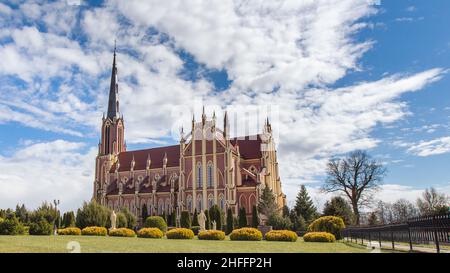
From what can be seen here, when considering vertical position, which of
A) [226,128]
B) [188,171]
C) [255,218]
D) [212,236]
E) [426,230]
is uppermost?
[226,128]

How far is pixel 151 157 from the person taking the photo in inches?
2793

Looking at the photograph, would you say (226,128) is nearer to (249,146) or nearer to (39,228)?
(249,146)

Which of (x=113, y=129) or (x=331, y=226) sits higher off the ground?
(x=113, y=129)

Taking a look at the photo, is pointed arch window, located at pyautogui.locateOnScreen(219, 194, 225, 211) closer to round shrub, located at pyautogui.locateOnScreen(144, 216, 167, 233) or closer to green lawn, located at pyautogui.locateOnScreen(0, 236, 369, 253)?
round shrub, located at pyautogui.locateOnScreen(144, 216, 167, 233)

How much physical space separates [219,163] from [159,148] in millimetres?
19969

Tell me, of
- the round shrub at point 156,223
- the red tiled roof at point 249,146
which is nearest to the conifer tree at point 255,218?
the red tiled roof at point 249,146

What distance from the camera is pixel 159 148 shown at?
72312 millimetres

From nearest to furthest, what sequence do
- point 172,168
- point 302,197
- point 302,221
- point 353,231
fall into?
1. point 353,231
2. point 302,221
3. point 302,197
4. point 172,168

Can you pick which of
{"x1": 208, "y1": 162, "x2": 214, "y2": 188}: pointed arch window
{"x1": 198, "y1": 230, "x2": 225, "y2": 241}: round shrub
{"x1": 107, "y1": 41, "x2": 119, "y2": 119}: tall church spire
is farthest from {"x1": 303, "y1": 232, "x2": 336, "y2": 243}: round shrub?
{"x1": 107, "y1": 41, "x2": 119, "y2": 119}: tall church spire

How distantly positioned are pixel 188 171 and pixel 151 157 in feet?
47.7

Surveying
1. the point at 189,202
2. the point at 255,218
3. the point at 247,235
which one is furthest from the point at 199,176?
the point at 247,235

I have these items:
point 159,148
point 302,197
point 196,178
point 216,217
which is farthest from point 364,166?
point 159,148
